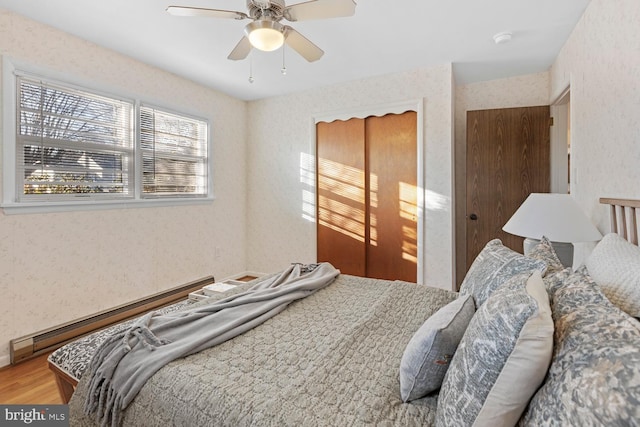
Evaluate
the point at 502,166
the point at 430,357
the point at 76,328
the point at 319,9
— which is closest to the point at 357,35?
the point at 319,9

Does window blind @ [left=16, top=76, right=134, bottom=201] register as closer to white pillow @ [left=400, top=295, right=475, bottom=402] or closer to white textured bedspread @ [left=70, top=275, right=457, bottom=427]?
white textured bedspread @ [left=70, top=275, right=457, bottom=427]

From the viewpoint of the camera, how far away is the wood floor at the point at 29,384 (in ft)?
6.00

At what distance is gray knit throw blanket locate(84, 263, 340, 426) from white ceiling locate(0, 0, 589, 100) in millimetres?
1958

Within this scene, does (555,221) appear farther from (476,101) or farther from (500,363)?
(476,101)

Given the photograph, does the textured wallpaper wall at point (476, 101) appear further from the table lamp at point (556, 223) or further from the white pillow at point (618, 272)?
the white pillow at point (618, 272)

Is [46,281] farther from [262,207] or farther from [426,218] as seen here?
[426,218]

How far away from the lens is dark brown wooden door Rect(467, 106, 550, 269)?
309 cm

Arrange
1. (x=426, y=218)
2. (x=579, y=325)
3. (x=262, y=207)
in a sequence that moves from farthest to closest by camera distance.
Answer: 1. (x=262, y=207)
2. (x=426, y=218)
3. (x=579, y=325)

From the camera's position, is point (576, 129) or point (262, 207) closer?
point (576, 129)

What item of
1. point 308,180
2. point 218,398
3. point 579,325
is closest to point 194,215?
point 308,180

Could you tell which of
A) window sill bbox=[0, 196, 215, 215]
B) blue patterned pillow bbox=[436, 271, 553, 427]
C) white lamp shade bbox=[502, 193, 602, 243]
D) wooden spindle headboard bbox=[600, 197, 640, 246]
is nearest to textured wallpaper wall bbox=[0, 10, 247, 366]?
window sill bbox=[0, 196, 215, 215]

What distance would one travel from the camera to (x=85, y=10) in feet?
7.18

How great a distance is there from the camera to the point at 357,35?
2.54m

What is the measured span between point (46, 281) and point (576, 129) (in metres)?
4.29
